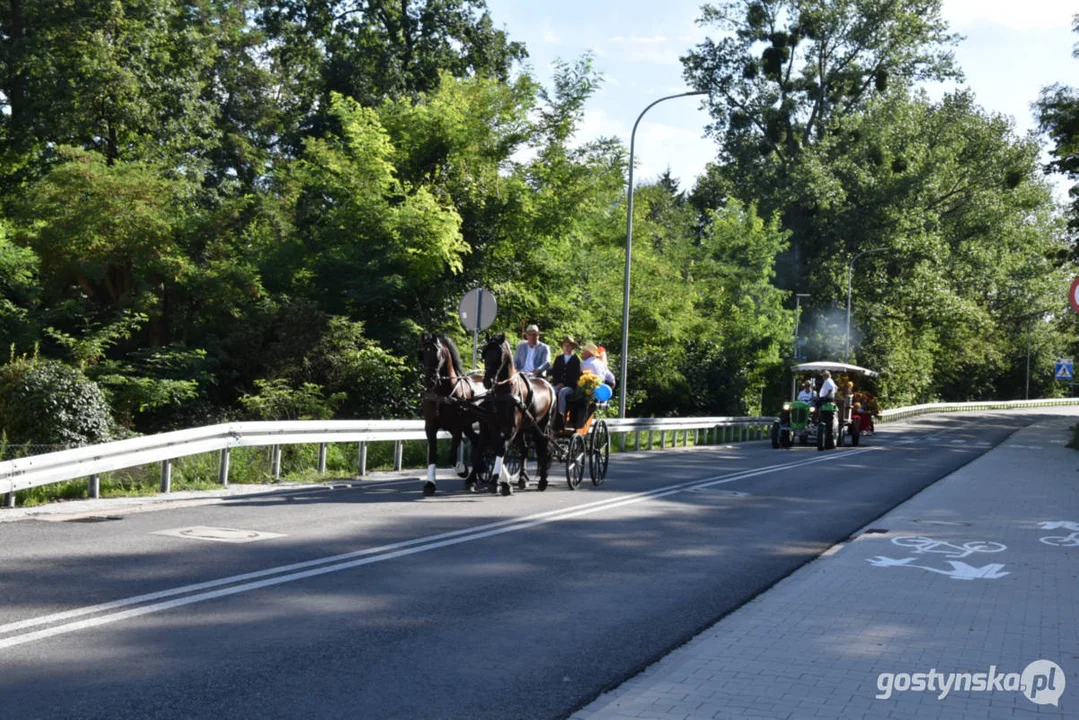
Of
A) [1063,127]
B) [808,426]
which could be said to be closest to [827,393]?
[808,426]

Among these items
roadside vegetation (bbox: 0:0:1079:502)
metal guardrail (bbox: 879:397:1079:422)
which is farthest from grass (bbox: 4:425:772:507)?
metal guardrail (bbox: 879:397:1079:422)

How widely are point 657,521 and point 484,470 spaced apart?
11.2 feet

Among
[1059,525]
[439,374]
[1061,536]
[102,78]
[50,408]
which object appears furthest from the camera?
[102,78]

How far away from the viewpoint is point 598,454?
55.6 ft

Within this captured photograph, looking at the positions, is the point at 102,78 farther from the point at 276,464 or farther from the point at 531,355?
the point at 531,355

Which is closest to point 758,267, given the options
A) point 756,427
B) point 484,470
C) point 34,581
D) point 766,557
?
point 756,427

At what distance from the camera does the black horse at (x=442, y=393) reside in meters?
13.8

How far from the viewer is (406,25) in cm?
4438

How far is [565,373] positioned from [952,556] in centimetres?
709

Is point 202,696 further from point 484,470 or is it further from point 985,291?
point 985,291

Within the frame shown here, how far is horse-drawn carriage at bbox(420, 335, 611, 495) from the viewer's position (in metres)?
13.9

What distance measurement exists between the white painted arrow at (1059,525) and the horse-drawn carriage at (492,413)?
6.04 m

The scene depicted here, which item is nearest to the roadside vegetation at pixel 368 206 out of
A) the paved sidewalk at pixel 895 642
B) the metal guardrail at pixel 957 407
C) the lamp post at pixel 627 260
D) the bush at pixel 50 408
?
the bush at pixel 50 408

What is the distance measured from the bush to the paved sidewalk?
1377 centimetres
